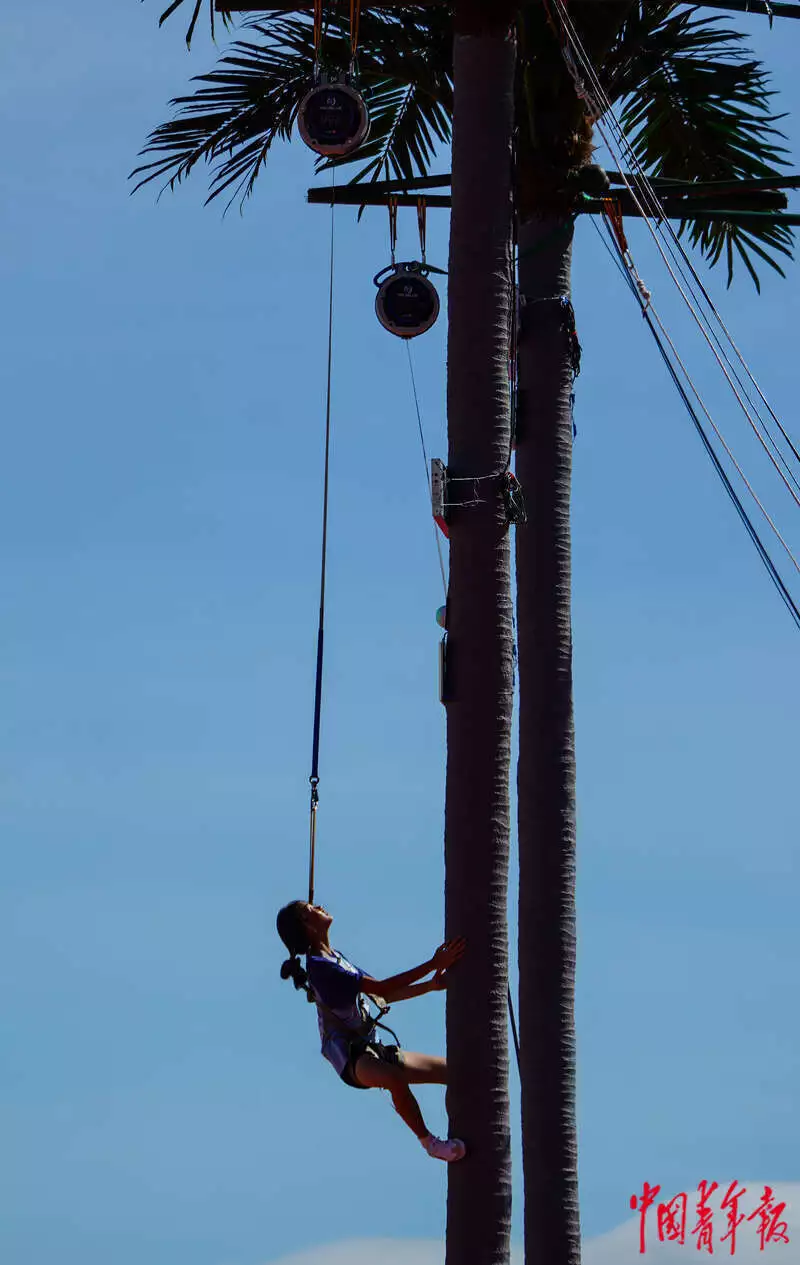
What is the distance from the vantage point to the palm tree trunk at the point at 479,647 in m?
11.1

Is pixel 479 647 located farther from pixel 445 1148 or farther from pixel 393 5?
pixel 393 5

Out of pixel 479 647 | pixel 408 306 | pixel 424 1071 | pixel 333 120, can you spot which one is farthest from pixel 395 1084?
pixel 408 306

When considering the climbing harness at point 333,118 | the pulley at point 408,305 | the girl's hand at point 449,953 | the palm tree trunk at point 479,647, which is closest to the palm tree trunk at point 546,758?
the pulley at point 408,305

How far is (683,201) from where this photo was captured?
15.8m

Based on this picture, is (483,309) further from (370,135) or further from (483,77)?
(370,135)

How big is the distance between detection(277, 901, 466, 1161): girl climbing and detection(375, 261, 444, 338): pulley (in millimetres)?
5344

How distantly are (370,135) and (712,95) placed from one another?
8.89ft

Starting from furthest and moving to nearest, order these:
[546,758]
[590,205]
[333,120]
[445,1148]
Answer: [590,205]
[546,758]
[333,120]
[445,1148]

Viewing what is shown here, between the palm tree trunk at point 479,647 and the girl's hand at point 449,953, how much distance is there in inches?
1.9

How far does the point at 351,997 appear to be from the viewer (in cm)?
1159

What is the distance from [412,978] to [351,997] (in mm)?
348

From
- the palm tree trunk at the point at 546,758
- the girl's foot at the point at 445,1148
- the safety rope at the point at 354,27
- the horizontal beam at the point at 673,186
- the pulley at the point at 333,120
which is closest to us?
the girl's foot at the point at 445,1148

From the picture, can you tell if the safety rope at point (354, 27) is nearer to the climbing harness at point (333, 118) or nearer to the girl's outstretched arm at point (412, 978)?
the climbing harness at point (333, 118)

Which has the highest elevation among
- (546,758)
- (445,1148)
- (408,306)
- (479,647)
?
(408,306)
